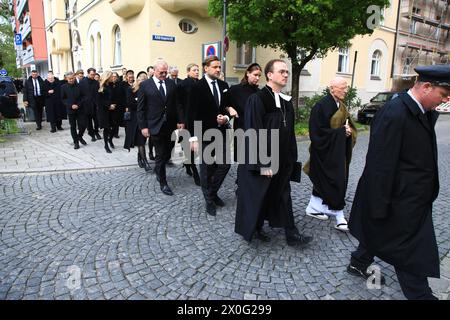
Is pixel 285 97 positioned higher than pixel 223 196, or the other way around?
pixel 285 97

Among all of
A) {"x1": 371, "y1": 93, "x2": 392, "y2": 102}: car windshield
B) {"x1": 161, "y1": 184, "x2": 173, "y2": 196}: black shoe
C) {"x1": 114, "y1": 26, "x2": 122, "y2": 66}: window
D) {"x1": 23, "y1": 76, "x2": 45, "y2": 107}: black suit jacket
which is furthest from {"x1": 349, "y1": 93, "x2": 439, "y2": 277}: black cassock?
{"x1": 371, "y1": 93, "x2": 392, "y2": 102}: car windshield

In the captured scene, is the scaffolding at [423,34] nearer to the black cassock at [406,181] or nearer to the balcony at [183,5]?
the balcony at [183,5]

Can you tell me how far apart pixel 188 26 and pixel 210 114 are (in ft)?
36.1

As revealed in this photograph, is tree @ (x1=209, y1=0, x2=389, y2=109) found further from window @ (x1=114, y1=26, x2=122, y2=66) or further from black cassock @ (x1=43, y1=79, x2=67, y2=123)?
window @ (x1=114, y1=26, x2=122, y2=66)

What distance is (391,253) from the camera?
2674mm

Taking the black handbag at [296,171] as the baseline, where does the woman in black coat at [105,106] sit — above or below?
above

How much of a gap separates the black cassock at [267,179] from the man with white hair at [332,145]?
1.99ft

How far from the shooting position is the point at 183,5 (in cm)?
1335

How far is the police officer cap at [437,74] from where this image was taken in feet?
7.78

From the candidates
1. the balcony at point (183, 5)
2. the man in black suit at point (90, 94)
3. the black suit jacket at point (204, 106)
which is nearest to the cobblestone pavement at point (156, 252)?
the black suit jacket at point (204, 106)

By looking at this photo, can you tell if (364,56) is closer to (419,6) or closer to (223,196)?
(419,6)

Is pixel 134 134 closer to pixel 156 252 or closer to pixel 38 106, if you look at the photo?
pixel 156 252
